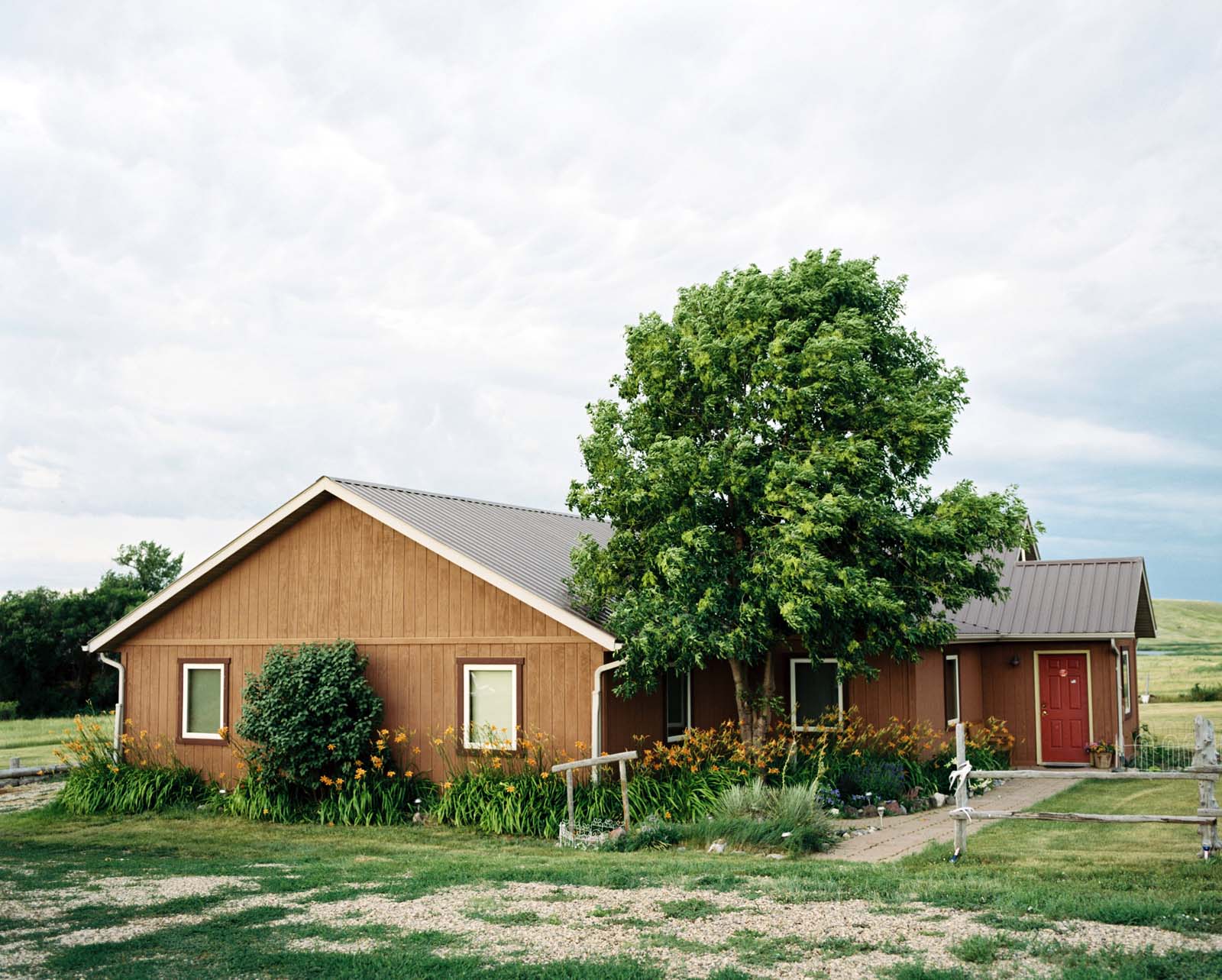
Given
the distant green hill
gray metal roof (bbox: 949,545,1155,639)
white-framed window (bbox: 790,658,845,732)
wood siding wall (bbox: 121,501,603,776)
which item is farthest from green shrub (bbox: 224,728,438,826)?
the distant green hill

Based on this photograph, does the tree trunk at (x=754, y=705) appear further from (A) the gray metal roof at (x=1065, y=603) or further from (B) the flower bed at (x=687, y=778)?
(A) the gray metal roof at (x=1065, y=603)

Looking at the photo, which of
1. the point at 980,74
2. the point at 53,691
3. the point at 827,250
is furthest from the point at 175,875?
the point at 53,691

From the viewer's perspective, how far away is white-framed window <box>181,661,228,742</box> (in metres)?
19.1

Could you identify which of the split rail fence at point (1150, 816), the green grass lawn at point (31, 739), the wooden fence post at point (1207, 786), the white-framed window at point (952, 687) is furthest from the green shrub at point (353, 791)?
the wooden fence post at point (1207, 786)

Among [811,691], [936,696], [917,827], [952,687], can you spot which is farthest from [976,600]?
[917,827]

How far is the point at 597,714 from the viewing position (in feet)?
51.2

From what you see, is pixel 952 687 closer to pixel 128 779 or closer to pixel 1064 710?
pixel 1064 710

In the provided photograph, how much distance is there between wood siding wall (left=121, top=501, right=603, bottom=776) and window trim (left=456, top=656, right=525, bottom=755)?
0.29 feet

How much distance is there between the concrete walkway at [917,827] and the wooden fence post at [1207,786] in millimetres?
2421

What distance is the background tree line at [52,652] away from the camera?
151 feet

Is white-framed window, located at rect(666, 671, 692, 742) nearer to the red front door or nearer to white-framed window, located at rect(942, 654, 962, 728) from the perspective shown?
white-framed window, located at rect(942, 654, 962, 728)

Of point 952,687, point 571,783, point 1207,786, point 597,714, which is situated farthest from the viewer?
point 952,687

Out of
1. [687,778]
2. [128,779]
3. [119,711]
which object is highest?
[119,711]

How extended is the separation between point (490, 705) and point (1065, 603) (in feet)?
41.8
